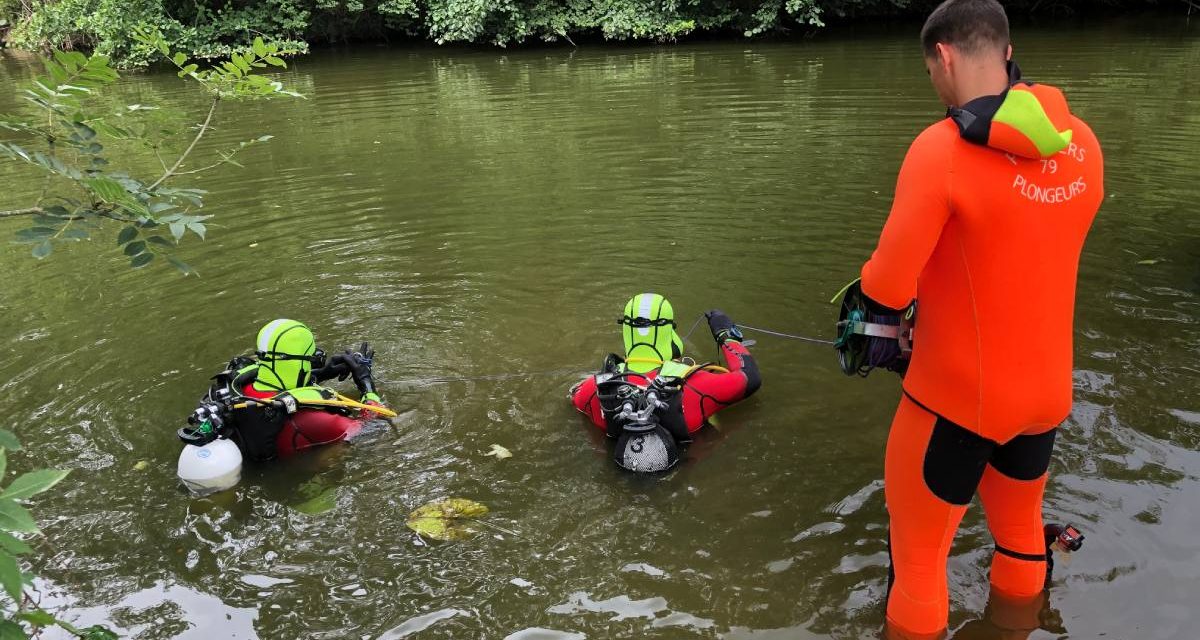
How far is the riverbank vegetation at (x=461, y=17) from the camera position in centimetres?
2259

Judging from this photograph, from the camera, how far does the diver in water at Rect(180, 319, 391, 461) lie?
439 cm

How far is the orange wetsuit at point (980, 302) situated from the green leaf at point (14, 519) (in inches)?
79.6

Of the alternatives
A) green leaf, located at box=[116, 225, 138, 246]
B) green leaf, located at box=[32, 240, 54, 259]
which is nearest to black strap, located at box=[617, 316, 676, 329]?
green leaf, located at box=[116, 225, 138, 246]

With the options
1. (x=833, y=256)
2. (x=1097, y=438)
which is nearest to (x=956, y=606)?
(x=1097, y=438)

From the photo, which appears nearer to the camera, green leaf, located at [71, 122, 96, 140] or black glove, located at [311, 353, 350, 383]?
green leaf, located at [71, 122, 96, 140]

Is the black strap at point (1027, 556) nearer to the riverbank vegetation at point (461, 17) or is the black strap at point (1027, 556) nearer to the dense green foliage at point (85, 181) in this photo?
the dense green foliage at point (85, 181)

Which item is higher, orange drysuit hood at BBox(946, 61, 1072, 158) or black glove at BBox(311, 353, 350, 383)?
orange drysuit hood at BBox(946, 61, 1072, 158)

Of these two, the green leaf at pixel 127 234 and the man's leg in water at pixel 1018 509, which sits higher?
the green leaf at pixel 127 234

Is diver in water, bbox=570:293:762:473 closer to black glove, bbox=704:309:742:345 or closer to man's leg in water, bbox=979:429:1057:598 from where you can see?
black glove, bbox=704:309:742:345

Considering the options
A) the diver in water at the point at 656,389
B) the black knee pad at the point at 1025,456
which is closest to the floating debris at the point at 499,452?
the diver in water at the point at 656,389

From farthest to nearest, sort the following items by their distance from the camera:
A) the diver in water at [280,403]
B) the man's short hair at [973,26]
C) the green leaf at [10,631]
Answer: the diver in water at [280,403] < the man's short hair at [973,26] < the green leaf at [10,631]

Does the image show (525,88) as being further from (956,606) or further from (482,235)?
(956,606)

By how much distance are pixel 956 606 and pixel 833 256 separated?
13.6 ft

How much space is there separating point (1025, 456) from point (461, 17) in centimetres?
2287
